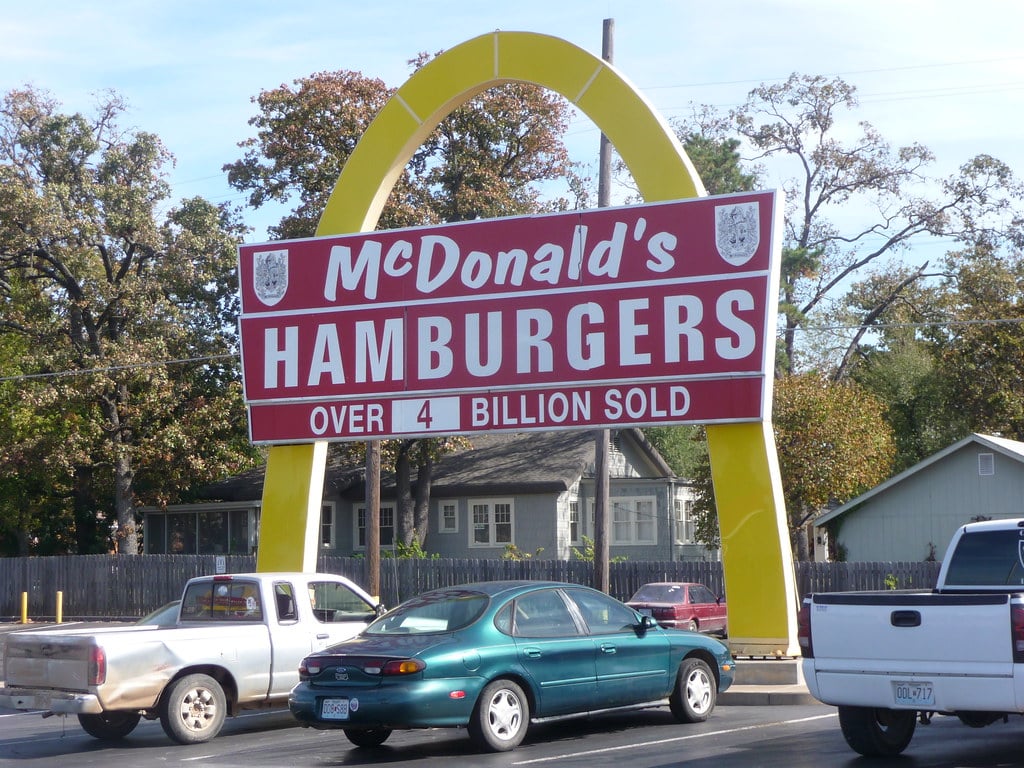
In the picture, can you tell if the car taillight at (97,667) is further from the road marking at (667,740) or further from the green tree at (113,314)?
the green tree at (113,314)

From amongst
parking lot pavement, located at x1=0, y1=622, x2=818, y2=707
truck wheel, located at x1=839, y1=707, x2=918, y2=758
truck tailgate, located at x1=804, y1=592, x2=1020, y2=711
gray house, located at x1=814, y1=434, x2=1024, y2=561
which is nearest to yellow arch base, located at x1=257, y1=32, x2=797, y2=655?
parking lot pavement, located at x1=0, y1=622, x2=818, y2=707

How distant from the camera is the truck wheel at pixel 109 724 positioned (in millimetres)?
13141

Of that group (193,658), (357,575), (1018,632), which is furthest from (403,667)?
(357,575)

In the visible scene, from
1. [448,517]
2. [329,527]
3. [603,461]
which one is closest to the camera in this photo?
[603,461]

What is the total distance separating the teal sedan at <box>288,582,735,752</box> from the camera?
36.4 ft

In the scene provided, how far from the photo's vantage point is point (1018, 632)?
364 inches

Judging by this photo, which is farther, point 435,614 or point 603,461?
point 603,461

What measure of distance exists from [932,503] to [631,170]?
62.3 ft

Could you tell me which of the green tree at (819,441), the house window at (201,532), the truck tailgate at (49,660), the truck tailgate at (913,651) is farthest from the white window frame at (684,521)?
the truck tailgate at (913,651)

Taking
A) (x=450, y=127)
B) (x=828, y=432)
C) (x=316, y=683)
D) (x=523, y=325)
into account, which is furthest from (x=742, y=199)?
(x=450, y=127)

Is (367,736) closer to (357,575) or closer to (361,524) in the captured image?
(357,575)

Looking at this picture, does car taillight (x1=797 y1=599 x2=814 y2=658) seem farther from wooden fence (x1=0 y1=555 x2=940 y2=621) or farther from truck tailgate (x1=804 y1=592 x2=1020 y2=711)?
wooden fence (x1=0 y1=555 x2=940 y2=621)

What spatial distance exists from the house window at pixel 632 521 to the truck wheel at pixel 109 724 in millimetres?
28429

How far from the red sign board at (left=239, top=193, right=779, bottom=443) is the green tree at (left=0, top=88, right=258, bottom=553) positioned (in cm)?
1934
